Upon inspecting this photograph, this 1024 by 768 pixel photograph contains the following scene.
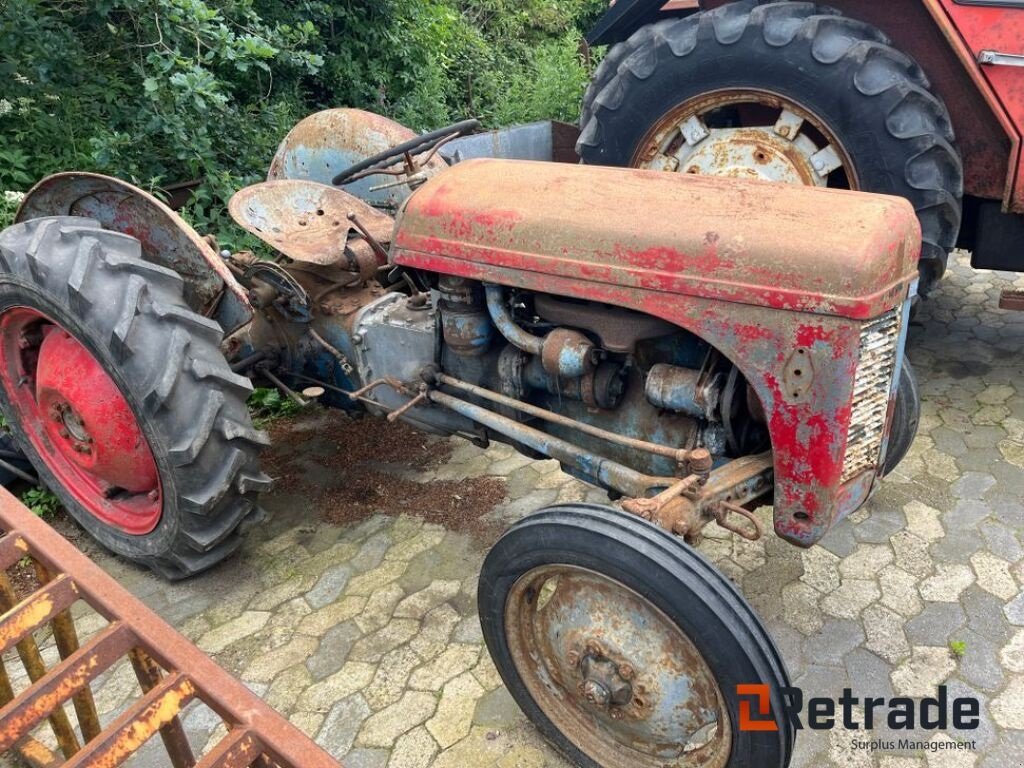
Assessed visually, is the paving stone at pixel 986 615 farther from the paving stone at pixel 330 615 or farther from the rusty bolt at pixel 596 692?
the paving stone at pixel 330 615

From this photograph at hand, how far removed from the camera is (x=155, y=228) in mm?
2729

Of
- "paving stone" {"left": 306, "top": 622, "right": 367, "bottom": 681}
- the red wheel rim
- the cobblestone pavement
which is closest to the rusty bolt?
the cobblestone pavement

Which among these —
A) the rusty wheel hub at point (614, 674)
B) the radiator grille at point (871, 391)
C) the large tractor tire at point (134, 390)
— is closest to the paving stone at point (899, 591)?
the radiator grille at point (871, 391)

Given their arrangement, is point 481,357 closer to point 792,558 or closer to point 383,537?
point 383,537

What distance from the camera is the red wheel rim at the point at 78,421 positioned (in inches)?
103

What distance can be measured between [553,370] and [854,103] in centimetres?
171

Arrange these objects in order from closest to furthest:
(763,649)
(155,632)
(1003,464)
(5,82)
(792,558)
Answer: (155,632) → (763,649) → (792,558) → (1003,464) → (5,82)

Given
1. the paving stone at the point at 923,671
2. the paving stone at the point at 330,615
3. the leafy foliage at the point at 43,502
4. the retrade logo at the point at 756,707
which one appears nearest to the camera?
the retrade logo at the point at 756,707

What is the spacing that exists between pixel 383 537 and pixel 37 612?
5.33 ft

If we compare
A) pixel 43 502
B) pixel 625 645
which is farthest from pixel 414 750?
pixel 43 502

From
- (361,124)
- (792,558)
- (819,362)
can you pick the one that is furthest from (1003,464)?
(361,124)

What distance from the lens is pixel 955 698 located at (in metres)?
2.17

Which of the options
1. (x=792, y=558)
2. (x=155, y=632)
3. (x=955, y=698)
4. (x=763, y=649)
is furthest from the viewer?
(x=792, y=558)

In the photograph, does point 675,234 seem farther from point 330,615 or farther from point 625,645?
point 330,615
